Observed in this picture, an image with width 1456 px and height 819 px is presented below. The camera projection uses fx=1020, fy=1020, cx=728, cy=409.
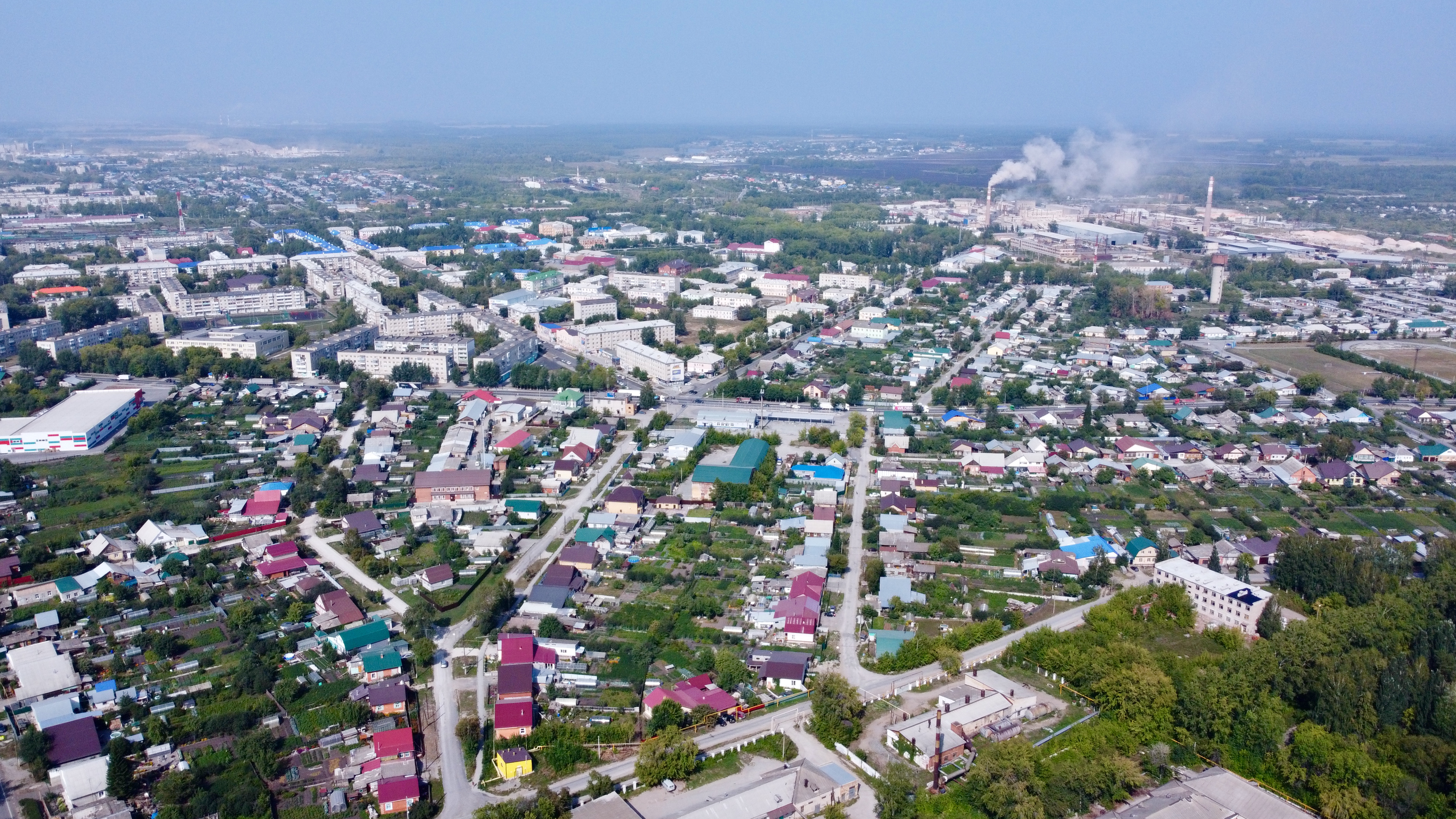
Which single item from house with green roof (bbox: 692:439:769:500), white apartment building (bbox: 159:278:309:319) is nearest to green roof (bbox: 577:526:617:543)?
house with green roof (bbox: 692:439:769:500)

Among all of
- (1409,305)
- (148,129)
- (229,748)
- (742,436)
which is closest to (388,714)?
(229,748)

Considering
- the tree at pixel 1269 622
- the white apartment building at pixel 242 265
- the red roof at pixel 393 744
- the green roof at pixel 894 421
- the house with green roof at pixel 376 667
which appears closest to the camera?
the red roof at pixel 393 744

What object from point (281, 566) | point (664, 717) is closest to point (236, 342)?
point (281, 566)

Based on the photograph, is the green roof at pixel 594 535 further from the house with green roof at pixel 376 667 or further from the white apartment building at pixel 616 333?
the white apartment building at pixel 616 333

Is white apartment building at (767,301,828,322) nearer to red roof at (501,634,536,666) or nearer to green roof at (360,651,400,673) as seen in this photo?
red roof at (501,634,536,666)

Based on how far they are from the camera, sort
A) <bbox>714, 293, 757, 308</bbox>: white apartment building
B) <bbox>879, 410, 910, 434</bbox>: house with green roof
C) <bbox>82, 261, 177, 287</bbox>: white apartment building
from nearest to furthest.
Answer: <bbox>879, 410, 910, 434</bbox>: house with green roof < <bbox>714, 293, 757, 308</bbox>: white apartment building < <bbox>82, 261, 177, 287</bbox>: white apartment building

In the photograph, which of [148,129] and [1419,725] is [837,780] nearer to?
[1419,725]

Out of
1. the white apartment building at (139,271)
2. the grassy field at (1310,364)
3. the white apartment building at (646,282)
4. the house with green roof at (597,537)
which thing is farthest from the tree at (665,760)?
the white apartment building at (139,271)
